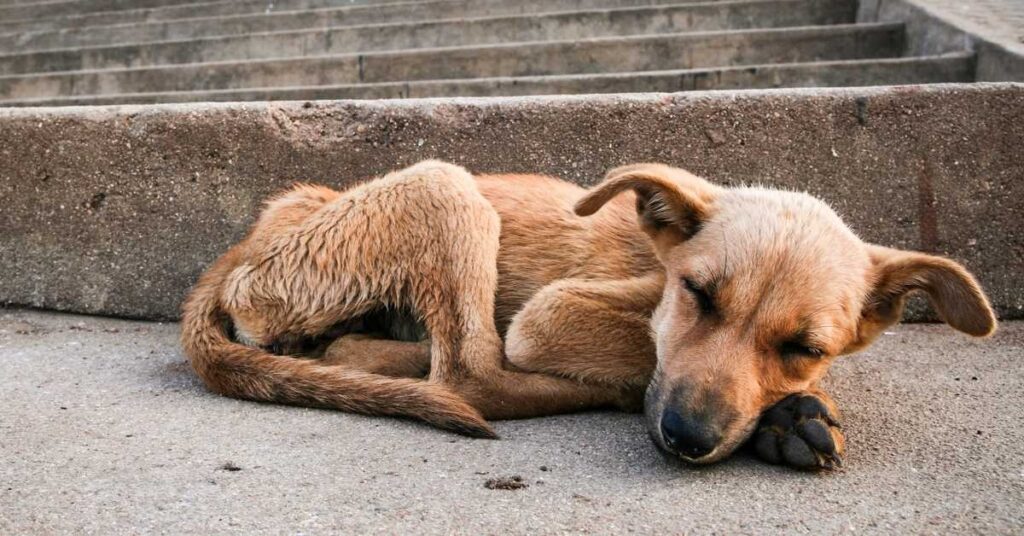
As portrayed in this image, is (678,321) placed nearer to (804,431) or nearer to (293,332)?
(804,431)

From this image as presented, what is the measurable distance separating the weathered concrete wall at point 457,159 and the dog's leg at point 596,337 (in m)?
1.36

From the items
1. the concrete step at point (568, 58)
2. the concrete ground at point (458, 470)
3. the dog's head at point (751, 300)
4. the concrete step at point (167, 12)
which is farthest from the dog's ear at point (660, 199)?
the concrete step at point (167, 12)

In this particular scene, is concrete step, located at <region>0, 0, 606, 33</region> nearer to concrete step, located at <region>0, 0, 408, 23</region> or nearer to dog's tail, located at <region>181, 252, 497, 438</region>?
concrete step, located at <region>0, 0, 408, 23</region>

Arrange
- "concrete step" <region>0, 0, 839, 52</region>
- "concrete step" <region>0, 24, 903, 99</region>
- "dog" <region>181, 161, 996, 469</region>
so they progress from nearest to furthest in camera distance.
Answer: "dog" <region>181, 161, 996, 469</region>
"concrete step" <region>0, 24, 903, 99</region>
"concrete step" <region>0, 0, 839, 52</region>

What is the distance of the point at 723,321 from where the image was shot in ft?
11.0

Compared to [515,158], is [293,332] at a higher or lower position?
lower

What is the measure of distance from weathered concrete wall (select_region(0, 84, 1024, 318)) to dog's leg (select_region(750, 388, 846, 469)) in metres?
2.13

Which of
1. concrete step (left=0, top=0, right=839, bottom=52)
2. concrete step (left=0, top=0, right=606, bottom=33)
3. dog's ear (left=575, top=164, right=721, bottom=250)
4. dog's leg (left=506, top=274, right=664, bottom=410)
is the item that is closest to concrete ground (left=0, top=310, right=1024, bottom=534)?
dog's leg (left=506, top=274, right=664, bottom=410)

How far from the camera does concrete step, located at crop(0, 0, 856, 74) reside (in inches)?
365

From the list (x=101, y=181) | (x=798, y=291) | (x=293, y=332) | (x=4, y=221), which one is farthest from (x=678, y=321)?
(x=4, y=221)

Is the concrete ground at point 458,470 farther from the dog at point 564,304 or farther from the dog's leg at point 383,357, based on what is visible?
the dog's leg at point 383,357

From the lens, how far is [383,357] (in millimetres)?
4273

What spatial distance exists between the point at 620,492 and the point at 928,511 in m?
0.95

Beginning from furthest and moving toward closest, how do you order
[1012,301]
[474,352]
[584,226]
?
[1012,301], [584,226], [474,352]
